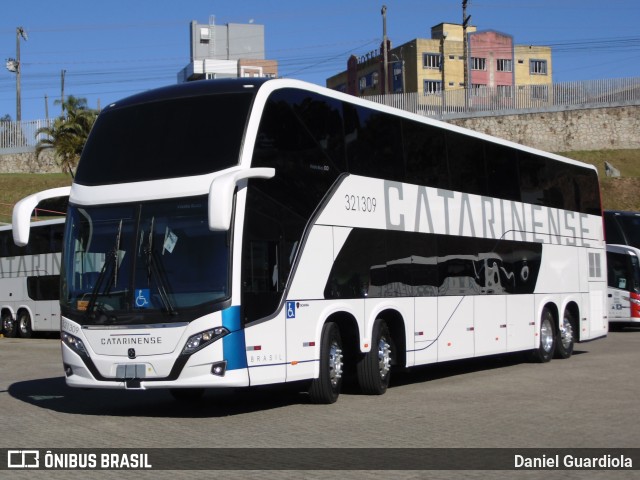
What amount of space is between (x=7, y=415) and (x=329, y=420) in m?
4.01

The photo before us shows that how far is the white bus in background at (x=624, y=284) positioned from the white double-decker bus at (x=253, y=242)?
62.0 feet

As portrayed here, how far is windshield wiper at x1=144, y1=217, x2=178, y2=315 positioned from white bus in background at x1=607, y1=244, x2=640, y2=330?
24.8 meters

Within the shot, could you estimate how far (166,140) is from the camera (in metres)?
13.0

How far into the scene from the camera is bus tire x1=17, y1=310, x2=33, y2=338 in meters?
37.3

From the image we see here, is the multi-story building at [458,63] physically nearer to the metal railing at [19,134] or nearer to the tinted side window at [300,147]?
the metal railing at [19,134]

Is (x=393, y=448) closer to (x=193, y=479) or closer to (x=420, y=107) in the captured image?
(x=193, y=479)

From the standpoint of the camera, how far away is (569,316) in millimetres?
22656

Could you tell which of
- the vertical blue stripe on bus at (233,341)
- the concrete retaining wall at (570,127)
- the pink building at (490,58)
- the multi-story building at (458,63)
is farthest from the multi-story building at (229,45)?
the vertical blue stripe on bus at (233,341)

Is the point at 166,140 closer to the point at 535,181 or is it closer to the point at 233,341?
the point at 233,341

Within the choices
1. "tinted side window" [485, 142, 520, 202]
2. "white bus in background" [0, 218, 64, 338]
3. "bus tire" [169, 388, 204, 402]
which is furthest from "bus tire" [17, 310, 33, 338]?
"bus tire" [169, 388, 204, 402]

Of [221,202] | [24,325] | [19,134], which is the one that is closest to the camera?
[221,202]

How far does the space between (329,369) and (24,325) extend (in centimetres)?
2596

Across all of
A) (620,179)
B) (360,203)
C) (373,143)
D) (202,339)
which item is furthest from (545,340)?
(620,179)

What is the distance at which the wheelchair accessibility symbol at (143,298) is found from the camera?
1244 cm
